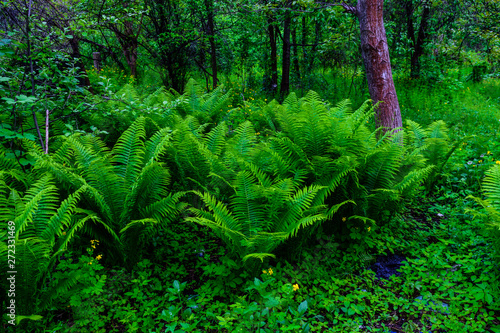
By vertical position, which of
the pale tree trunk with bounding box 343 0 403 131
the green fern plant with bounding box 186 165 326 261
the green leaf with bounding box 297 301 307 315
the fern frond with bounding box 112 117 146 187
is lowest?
the green leaf with bounding box 297 301 307 315

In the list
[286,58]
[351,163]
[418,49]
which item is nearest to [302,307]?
[351,163]

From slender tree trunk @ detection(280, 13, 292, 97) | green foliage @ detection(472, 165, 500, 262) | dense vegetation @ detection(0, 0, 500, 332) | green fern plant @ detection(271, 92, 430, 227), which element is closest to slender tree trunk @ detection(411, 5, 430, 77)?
slender tree trunk @ detection(280, 13, 292, 97)

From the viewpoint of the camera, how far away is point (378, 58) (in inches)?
177

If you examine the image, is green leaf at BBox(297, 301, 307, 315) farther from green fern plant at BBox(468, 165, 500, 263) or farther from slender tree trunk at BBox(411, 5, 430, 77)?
slender tree trunk at BBox(411, 5, 430, 77)

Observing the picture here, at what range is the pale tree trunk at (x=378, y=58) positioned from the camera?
4449mm

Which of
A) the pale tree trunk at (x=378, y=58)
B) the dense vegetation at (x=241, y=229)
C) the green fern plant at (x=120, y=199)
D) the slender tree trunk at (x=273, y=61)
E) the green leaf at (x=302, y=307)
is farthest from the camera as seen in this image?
the slender tree trunk at (x=273, y=61)

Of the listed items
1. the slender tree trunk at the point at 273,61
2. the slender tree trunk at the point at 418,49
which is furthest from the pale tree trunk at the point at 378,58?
the slender tree trunk at the point at 418,49

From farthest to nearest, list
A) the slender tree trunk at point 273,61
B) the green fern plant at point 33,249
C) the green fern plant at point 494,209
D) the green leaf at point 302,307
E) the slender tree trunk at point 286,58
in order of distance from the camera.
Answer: the slender tree trunk at point 273,61, the slender tree trunk at point 286,58, the green fern plant at point 494,209, the green fern plant at point 33,249, the green leaf at point 302,307

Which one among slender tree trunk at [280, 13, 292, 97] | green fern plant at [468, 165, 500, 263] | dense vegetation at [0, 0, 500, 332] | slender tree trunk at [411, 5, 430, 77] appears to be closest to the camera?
dense vegetation at [0, 0, 500, 332]

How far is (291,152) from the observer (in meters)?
3.23

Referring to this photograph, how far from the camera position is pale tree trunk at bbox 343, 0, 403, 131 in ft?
14.6

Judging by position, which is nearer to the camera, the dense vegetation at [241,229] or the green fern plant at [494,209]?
the dense vegetation at [241,229]

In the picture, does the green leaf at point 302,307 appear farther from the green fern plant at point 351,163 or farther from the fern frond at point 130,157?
the fern frond at point 130,157

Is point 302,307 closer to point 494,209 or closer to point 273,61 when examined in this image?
point 494,209
